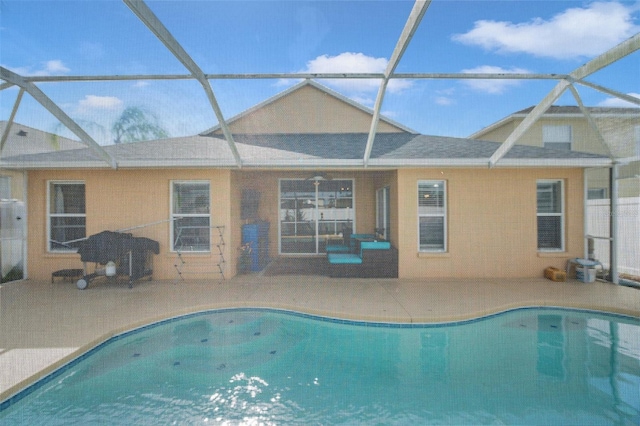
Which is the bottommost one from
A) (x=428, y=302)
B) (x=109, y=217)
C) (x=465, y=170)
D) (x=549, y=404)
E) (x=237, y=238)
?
(x=549, y=404)

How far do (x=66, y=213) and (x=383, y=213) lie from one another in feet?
23.3

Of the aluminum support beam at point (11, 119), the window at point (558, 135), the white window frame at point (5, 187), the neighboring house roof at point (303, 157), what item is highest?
the window at point (558, 135)

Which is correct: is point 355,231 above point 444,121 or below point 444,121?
below

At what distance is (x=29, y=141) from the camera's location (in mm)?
5723

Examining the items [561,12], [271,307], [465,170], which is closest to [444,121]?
[465,170]

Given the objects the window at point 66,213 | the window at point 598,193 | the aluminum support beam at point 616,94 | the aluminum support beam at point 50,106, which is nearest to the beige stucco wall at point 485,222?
the aluminum support beam at point 616,94

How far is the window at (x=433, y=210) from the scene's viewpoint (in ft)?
21.3

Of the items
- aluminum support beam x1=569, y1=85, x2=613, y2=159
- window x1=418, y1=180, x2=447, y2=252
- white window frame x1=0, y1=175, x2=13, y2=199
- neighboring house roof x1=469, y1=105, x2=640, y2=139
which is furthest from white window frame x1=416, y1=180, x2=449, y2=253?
white window frame x1=0, y1=175, x2=13, y2=199

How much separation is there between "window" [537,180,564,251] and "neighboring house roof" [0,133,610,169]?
74 cm

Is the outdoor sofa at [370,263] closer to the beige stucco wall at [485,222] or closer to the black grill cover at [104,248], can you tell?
the beige stucco wall at [485,222]

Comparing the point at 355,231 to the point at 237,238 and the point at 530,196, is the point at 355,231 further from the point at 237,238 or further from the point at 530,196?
the point at 530,196

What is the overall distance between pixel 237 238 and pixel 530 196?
6.29 metres

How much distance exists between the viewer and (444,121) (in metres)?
6.19

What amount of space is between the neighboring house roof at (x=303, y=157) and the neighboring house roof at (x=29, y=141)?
0.40 feet
